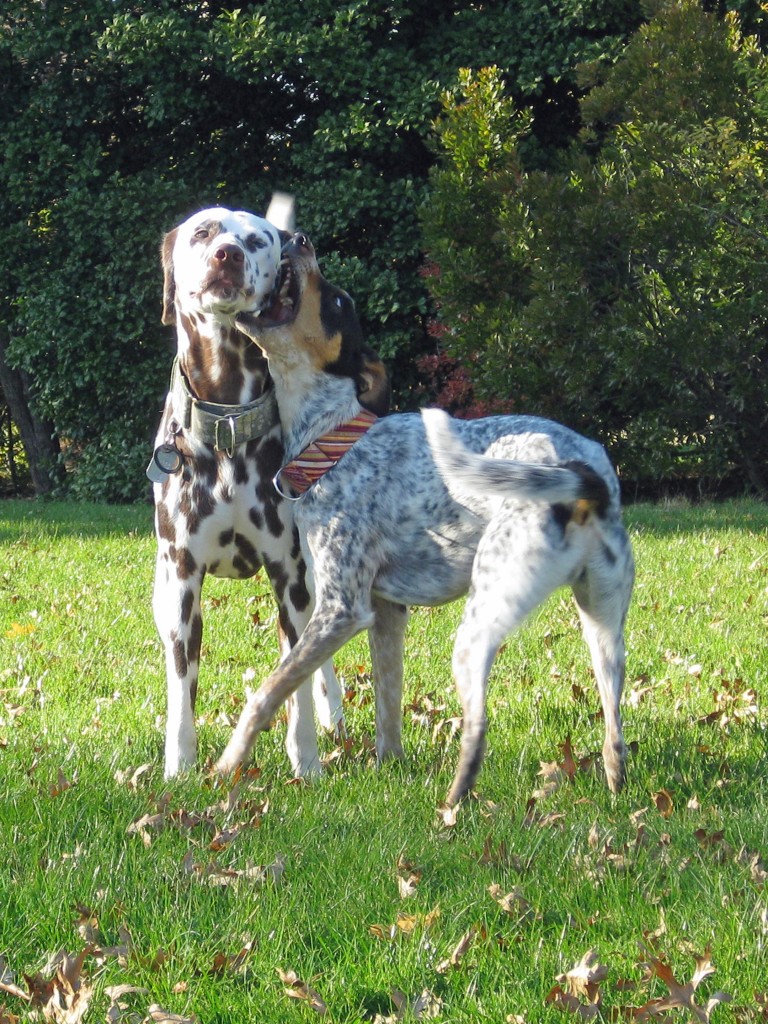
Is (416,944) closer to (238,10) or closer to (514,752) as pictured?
(514,752)

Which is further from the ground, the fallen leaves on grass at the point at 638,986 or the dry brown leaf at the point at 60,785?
the fallen leaves on grass at the point at 638,986

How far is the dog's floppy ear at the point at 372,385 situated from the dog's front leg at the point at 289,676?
0.92 m

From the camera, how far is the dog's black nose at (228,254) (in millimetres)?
4395

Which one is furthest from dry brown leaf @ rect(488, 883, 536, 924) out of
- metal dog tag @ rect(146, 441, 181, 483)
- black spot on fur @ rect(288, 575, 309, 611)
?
metal dog tag @ rect(146, 441, 181, 483)

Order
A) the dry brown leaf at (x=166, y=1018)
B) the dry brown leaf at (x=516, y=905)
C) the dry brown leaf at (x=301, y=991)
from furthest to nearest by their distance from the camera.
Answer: the dry brown leaf at (x=516, y=905) < the dry brown leaf at (x=301, y=991) < the dry brown leaf at (x=166, y=1018)

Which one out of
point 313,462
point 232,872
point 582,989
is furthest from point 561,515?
point 582,989

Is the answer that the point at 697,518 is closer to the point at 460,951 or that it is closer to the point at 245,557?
the point at 245,557

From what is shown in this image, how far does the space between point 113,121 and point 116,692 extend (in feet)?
40.5

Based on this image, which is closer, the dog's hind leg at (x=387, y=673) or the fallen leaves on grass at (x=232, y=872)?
the fallen leaves on grass at (x=232, y=872)

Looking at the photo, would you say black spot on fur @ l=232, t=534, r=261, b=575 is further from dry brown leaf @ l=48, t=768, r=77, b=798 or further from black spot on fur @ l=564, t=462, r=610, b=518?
black spot on fur @ l=564, t=462, r=610, b=518

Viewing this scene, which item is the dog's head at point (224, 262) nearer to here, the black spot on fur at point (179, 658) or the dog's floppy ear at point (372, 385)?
the dog's floppy ear at point (372, 385)

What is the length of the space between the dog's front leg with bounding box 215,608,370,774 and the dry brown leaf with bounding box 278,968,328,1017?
55.9 inches

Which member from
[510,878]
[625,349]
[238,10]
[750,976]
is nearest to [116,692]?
[510,878]

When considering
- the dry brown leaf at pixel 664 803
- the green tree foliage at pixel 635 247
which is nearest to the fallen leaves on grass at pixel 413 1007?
the dry brown leaf at pixel 664 803
